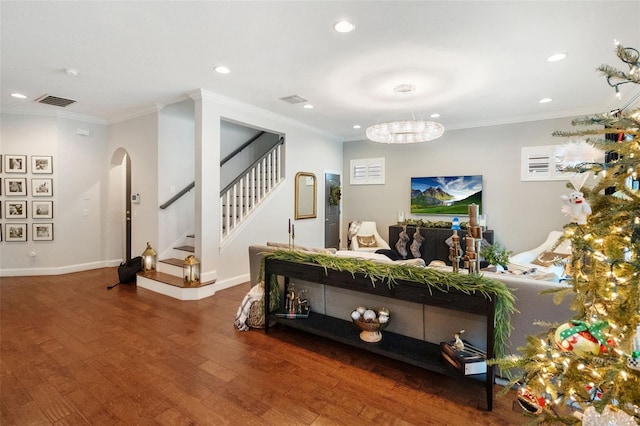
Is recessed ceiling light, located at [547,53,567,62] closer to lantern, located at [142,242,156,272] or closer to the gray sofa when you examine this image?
the gray sofa

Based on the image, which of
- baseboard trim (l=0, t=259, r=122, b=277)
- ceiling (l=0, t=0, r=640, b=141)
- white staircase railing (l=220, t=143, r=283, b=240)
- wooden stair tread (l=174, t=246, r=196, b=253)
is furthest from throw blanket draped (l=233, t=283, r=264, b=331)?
baseboard trim (l=0, t=259, r=122, b=277)

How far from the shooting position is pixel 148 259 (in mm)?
4828

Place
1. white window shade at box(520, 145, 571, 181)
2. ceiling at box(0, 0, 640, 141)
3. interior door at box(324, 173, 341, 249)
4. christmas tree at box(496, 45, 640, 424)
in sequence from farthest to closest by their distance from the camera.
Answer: interior door at box(324, 173, 341, 249) < white window shade at box(520, 145, 571, 181) < ceiling at box(0, 0, 640, 141) < christmas tree at box(496, 45, 640, 424)

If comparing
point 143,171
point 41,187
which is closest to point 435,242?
point 143,171

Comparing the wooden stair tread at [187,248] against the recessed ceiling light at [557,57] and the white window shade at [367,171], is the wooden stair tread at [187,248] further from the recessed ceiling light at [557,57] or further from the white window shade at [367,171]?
the recessed ceiling light at [557,57]

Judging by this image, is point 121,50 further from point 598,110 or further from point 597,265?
point 598,110

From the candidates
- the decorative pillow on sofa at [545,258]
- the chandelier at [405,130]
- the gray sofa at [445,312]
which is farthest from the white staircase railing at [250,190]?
the decorative pillow on sofa at [545,258]

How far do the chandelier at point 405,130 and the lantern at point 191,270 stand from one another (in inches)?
122

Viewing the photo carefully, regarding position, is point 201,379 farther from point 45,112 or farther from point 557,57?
point 45,112

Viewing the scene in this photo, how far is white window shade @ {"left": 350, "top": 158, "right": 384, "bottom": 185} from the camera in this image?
6.85 metres

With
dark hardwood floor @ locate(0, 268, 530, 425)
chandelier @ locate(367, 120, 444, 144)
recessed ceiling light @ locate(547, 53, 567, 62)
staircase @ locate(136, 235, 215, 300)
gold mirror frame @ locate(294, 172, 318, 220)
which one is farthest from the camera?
gold mirror frame @ locate(294, 172, 318, 220)

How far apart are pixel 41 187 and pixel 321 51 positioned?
217 inches

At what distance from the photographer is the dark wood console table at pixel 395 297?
2.00 meters

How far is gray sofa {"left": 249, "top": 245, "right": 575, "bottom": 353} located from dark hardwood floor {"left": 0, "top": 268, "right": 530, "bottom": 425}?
314 millimetres
